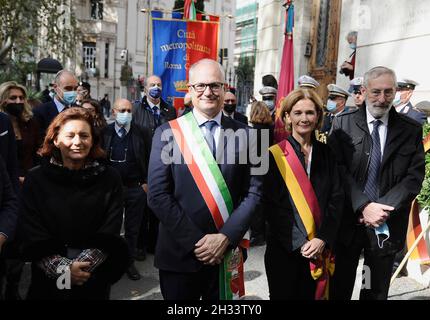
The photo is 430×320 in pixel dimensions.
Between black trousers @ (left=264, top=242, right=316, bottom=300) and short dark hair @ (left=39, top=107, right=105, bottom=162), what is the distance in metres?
1.37

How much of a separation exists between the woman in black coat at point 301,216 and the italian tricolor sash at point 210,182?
378mm

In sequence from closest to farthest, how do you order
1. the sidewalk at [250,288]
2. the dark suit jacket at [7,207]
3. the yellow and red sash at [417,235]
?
the dark suit jacket at [7,207] < the sidewalk at [250,288] < the yellow and red sash at [417,235]

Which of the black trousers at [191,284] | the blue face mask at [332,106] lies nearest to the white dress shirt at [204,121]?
the black trousers at [191,284]

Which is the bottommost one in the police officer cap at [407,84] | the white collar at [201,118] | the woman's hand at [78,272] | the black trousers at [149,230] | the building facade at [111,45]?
the black trousers at [149,230]

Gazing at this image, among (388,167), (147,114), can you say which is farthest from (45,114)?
(388,167)

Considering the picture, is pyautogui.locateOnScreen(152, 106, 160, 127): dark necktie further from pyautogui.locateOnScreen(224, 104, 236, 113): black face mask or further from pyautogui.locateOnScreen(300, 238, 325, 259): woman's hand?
pyautogui.locateOnScreen(300, 238, 325, 259): woman's hand

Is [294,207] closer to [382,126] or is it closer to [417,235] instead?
[382,126]

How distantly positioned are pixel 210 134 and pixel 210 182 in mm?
314

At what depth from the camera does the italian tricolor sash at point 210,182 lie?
9.32ft

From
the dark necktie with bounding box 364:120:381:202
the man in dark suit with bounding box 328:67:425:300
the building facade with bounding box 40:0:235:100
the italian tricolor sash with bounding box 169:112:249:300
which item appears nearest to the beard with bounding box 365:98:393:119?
the man in dark suit with bounding box 328:67:425:300

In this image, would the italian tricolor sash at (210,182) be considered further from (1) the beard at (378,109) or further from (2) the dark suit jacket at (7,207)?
(1) the beard at (378,109)

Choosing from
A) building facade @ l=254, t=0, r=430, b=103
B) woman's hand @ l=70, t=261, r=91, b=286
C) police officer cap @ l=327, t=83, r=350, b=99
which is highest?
building facade @ l=254, t=0, r=430, b=103

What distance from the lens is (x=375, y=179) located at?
3371mm

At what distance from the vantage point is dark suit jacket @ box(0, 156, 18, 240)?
2779 millimetres
